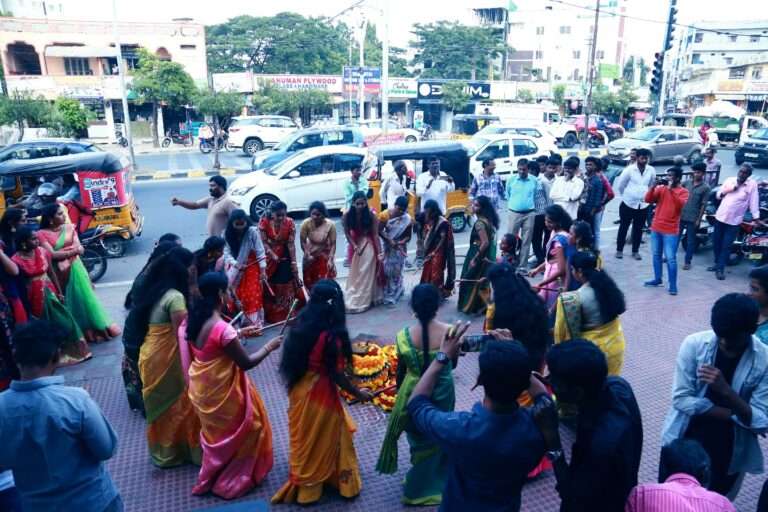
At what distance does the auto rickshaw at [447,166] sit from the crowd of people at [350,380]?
3.99 meters

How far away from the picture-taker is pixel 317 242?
21.6 ft

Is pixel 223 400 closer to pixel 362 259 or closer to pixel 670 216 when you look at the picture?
pixel 362 259

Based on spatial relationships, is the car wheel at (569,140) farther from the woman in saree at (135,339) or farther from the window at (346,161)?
the woman in saree at (135,339)

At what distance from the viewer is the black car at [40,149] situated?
43.8ft

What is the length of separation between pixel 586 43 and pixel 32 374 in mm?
62160

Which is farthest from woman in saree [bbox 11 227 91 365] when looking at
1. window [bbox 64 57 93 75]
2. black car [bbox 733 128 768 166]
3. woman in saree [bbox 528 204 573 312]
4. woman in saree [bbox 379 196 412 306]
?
window [bbox 64 57 93 75]

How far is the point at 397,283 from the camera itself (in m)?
7.39

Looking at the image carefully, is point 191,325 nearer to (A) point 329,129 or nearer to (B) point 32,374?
(B) point 32,374

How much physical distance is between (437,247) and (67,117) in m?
20.1

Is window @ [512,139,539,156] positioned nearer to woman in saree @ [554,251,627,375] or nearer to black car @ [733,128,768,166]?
black car @ [733,128,768,166]

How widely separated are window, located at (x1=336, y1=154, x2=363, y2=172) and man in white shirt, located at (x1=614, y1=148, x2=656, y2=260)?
5.55 meters

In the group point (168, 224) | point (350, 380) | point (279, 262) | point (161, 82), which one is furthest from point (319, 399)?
point (161, 82)

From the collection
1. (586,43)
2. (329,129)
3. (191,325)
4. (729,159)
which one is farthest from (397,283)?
(586,43)

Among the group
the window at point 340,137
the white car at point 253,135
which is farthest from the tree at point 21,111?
the window at point 340,137
